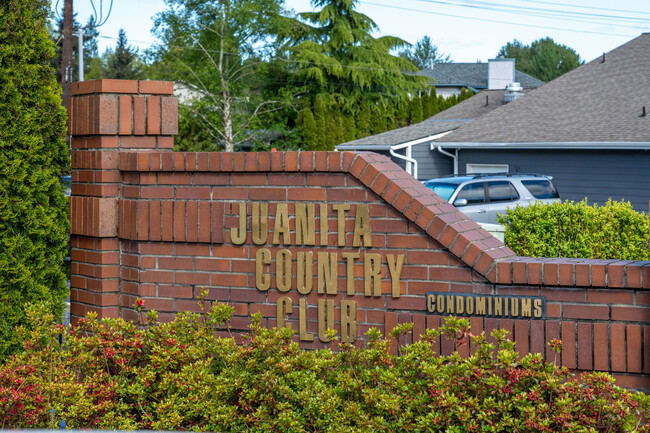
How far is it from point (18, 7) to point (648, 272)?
470cm

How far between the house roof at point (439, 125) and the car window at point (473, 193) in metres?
9.39

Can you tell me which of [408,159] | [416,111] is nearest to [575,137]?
[408,159]

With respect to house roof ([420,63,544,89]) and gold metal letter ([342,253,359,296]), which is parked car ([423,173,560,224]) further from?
house roof ([420,63,544,89])

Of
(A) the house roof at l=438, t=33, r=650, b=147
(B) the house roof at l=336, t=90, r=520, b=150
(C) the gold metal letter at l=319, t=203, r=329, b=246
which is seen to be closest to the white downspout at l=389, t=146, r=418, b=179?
(B) the house roof at l=336, t=90, r=520, b=150

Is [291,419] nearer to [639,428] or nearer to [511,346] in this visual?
[511,346]

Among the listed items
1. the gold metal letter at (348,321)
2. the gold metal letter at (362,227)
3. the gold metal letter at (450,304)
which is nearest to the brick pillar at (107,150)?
the gold metal letter at (362,227)

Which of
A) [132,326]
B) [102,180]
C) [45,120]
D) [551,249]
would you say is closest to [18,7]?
[45,120]

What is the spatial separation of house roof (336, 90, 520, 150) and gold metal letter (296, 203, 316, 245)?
70.0 ft

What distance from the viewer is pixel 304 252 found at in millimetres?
5066

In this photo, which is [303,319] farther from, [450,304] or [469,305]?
[469,305]

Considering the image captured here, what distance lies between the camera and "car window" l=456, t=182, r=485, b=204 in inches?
652

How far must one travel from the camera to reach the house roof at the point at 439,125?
26766 millimetres

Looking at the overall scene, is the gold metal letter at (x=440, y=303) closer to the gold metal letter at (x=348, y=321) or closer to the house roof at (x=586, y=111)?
the gold metal letter at (x=348, y=321)

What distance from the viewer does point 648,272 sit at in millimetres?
4289
